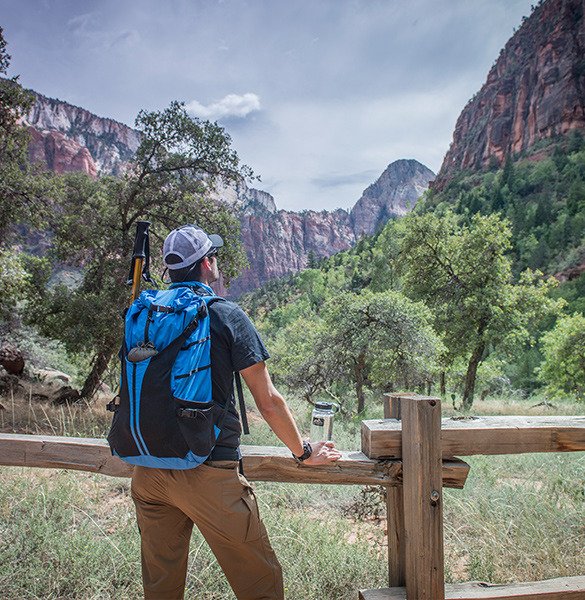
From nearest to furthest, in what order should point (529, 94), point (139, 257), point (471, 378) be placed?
point (139, 257) < point (471, 378) < point (529, 94)

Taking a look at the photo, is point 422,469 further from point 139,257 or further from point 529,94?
point 529,94

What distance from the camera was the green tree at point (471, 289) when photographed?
16.3 m

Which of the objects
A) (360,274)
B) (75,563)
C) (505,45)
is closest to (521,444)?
(75,563)

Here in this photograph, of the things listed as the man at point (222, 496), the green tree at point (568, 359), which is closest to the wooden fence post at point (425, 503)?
the man at point (222, 496)

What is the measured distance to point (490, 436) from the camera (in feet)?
6.53

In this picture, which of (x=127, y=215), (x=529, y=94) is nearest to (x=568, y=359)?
(x=127, y=215)

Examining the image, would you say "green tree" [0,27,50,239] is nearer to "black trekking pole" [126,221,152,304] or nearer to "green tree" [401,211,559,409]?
"black trekking pole" [126,221,152,304]

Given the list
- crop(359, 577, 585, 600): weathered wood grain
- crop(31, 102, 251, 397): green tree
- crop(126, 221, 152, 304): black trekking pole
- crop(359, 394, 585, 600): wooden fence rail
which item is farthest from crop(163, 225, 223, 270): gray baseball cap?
crop(31, 102, 251, 397): green tree

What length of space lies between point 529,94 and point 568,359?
382 feet

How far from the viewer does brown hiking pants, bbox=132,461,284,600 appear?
65.5 inches

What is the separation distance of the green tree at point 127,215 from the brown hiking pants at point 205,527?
9.46m

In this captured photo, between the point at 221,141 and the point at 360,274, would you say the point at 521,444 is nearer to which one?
the point at 221,141

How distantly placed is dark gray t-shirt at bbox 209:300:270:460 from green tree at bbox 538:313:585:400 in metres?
20.6

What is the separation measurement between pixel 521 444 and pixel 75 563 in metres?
2.49
